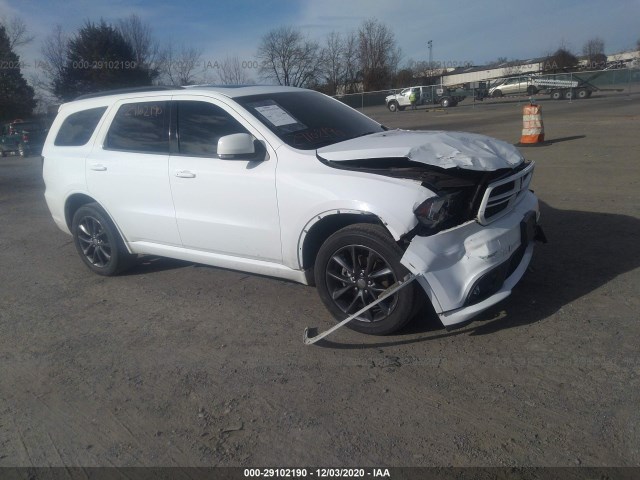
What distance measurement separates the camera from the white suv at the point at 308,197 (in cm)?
373

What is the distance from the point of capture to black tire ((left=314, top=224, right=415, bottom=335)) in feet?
12.5

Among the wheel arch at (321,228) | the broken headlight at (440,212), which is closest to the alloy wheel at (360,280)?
the wheel arch at (321,228)

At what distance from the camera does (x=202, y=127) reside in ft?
16.1

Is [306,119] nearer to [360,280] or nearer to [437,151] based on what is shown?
[437,151]

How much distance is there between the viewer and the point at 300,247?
4.29 meters

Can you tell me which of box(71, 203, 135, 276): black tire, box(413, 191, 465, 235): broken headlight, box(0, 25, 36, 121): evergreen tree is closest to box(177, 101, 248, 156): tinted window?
box(71, 203, 135, 276): black tire

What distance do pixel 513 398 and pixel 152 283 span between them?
3823 mm

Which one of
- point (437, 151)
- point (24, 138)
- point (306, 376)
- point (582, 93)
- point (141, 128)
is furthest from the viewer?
point (582, 93)

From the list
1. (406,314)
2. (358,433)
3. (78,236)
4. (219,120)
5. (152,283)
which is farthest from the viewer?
Result: (78,236)

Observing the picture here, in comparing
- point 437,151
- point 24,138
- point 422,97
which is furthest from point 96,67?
point 437,151

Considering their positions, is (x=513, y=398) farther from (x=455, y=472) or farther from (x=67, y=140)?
(x=67, y=140)

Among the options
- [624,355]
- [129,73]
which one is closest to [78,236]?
[624,355]

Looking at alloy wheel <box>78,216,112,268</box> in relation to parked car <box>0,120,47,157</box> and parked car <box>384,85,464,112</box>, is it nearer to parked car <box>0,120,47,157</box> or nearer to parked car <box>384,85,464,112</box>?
parked car <box>0,120,47,157</box>

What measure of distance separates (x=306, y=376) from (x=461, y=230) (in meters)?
1.42
